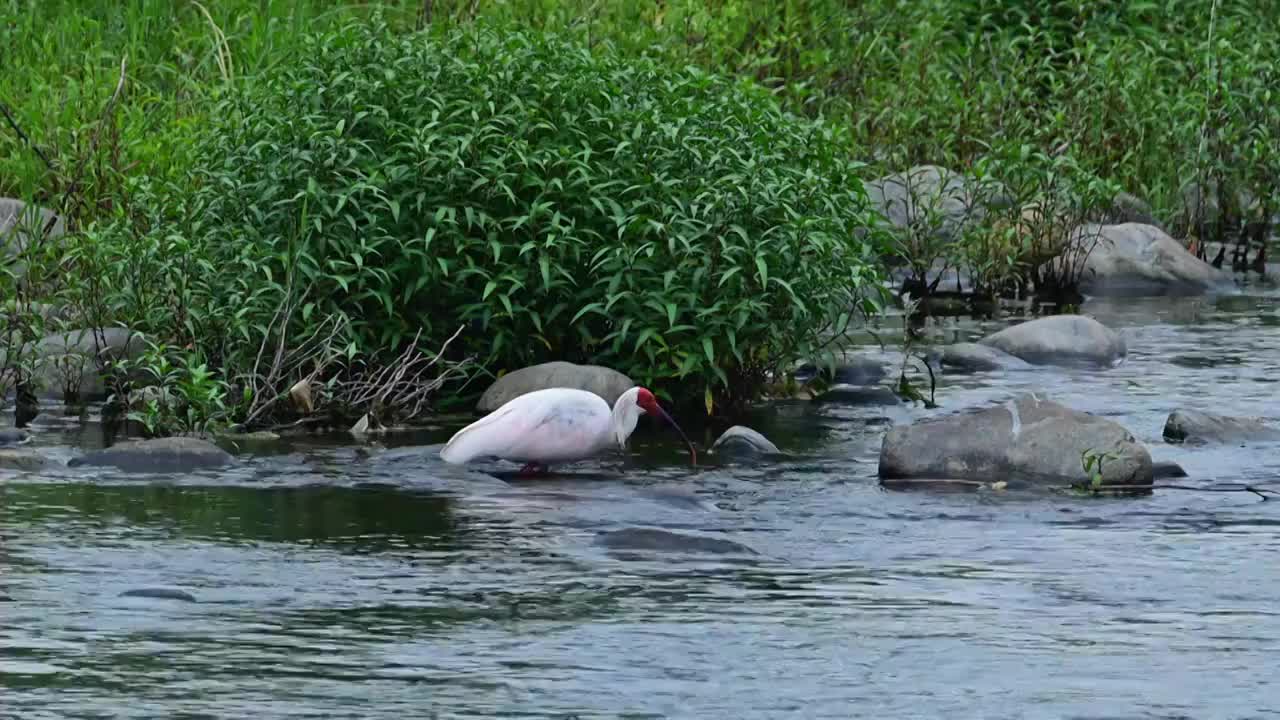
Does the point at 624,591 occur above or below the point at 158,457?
below

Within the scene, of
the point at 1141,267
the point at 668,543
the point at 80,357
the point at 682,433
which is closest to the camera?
the point at 668,543

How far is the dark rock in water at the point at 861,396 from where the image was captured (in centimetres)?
1134

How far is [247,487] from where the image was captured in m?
9.02

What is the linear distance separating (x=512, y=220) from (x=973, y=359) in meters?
3.13

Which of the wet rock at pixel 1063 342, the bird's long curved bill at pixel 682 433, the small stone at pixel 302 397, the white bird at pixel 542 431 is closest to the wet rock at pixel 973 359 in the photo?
the wet rock at pixel 1063 342

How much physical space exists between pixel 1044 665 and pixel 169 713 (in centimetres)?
234

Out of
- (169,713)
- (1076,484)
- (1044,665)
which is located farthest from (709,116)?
(169,713)

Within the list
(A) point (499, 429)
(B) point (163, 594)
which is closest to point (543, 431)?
(A) point (499, 429)

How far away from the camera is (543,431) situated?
9.16 meters

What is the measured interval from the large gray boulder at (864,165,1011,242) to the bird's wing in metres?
5.26

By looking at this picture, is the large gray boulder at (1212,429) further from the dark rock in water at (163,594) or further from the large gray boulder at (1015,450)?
the dark rock in water at (163,594)

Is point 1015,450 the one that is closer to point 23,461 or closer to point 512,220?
point 512,220

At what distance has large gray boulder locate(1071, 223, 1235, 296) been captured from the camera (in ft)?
50.8

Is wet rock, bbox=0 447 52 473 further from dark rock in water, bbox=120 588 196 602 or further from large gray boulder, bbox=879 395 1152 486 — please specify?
large gray boulder, bbox=879 395 1152 486
